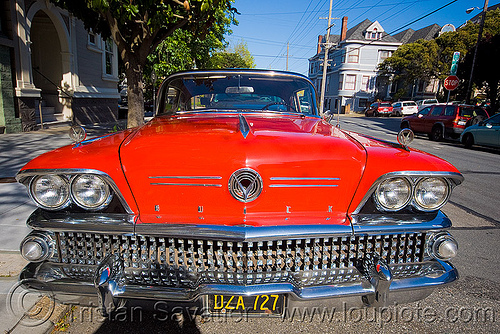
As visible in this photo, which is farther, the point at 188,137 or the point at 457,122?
the point at 457,122

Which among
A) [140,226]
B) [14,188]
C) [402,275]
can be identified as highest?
[140,226]

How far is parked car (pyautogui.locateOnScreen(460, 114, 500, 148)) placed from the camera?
10.6 meters

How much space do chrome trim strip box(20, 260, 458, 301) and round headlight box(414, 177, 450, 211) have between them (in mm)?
362

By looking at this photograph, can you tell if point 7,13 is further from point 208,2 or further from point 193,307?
point 193,307

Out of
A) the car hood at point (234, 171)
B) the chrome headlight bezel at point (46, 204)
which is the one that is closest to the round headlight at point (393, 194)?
the car hood at point (234, 171)

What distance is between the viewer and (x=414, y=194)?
176 cm

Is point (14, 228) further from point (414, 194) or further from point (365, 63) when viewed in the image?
point (365, 63)

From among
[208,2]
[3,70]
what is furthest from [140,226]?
[3,70]

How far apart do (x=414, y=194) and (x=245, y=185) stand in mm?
951

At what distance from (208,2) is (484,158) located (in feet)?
30.1

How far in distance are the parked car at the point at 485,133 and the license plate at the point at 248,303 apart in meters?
12.2

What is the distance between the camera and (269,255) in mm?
1616

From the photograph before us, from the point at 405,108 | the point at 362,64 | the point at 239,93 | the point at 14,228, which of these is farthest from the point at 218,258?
the point at 362,64

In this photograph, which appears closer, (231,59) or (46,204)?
(46,204)
